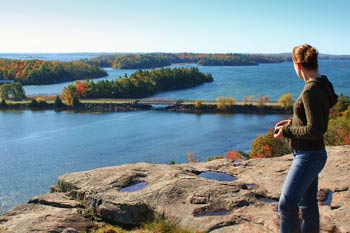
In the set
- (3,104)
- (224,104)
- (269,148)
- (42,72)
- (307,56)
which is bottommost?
(3,104)

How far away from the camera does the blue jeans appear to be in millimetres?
3633

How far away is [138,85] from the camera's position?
97062mm

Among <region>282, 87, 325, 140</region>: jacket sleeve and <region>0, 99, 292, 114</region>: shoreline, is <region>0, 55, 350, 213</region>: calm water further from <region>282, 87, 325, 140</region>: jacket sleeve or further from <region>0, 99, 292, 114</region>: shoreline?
<region>282, 87, 325, 140</region>: jacket sleeve

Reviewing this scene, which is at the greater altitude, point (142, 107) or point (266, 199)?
point (266, 199)

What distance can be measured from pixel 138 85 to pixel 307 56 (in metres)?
94.2

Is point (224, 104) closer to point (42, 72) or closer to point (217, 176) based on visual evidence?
point (217, 176)

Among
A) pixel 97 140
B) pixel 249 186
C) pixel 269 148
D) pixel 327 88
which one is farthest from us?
A: pixel 97 140

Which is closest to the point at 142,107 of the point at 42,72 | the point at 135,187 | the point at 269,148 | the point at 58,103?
the point at 58,103

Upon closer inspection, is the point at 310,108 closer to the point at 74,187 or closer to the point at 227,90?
the point at 74,187

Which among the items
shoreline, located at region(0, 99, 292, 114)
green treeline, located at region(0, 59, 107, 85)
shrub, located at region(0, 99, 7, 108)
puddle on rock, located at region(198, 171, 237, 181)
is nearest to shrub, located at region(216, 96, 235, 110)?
shoreline, located at region(0, 99, 292, 114)

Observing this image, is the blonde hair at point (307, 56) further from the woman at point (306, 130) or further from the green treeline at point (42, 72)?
the green treeline at point (42, 72)

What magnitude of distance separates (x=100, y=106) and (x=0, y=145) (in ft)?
104

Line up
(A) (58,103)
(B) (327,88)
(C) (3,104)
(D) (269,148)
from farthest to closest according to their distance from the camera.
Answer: (C) (3,104) < (A) (58,103) < (D) (269,148) < (B) (327,88)

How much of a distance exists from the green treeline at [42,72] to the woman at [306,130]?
Result: 122762mm
